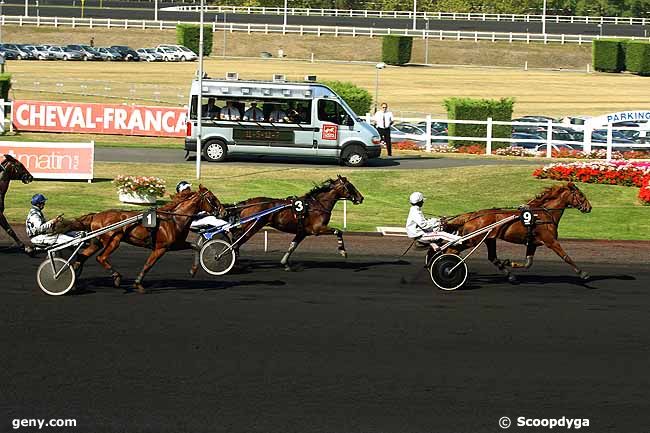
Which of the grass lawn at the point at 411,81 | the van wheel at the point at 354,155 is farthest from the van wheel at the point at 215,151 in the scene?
the grass lawn at the point at 411,81

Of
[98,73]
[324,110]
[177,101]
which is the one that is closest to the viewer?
[324,110]

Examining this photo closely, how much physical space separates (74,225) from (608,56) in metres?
75.0

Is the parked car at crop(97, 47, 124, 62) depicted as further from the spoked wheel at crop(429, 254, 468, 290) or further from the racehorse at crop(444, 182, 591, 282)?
the spoked wheel at crop(429, 254, 468, 290)

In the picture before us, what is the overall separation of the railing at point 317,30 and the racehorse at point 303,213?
241 feet

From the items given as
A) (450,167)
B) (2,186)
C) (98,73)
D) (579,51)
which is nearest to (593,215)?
(450,167)

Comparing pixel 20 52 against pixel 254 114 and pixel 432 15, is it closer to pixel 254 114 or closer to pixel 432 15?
pixel 432 15

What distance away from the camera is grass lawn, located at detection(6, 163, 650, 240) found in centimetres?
2581

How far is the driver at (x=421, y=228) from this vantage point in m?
17.7

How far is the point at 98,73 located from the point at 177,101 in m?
17.3

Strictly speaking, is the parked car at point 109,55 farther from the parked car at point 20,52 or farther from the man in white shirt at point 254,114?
Answer: the man in white shirt at point 254,114

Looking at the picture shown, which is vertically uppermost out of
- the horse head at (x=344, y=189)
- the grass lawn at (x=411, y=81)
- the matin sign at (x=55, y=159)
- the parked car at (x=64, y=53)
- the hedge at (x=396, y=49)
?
the hedge at (x=396, y=49)

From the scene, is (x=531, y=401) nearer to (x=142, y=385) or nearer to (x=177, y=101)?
(x=142, y=385)

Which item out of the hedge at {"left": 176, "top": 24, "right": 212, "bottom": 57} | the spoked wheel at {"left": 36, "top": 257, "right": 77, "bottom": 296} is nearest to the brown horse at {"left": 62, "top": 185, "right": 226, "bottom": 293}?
the spoked wheel at {"left": 36, "top": 257, "right": 77, "bottom": 296}

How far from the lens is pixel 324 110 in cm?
3566
